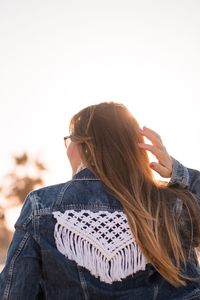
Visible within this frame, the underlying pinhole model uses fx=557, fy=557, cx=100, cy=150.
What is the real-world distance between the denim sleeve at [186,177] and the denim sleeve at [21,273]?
2.43ft

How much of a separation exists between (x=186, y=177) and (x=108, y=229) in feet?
1.68

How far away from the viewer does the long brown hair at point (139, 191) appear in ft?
7.46

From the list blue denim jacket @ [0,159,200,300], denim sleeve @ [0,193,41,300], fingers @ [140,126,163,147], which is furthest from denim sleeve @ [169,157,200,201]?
denim sleeve @ [0,193,41,300]

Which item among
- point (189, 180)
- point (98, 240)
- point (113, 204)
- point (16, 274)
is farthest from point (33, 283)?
point (189, 180)

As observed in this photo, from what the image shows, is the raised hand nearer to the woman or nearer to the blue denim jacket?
the woman

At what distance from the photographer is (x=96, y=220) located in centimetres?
229

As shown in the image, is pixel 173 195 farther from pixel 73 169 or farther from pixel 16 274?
pixel 16 274

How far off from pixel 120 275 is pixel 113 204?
0.31 m

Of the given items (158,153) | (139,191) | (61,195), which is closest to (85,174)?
(61,195)

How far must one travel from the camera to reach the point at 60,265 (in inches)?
85.8

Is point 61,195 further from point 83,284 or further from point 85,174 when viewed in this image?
point 83,284

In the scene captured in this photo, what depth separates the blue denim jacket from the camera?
218 cm

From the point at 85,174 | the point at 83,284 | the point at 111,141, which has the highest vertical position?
the point at 111,141

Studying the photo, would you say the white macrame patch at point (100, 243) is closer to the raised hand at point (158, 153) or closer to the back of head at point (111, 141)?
the back of head at point (111, 141)
